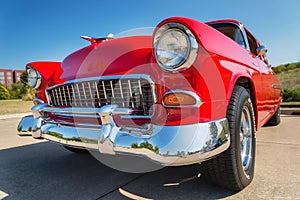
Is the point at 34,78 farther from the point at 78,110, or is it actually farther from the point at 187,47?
the point at 187,47

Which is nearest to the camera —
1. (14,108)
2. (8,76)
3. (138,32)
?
(138,32)

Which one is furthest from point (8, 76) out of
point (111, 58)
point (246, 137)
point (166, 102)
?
point (166, 102)

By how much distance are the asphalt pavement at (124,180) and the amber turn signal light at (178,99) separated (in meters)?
0.78

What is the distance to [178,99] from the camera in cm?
153

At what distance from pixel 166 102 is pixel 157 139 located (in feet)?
0.80

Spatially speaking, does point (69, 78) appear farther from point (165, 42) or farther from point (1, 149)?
point (1, 149)

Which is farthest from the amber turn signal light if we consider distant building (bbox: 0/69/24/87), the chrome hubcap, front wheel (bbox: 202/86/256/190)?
distant building (bbox: 0/69/24/87)

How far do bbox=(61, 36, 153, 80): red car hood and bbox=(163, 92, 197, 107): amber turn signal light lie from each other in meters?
0.32

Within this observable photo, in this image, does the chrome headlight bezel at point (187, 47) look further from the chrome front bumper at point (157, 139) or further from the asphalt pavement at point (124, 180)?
the asphalt pavement at point (124, 180)

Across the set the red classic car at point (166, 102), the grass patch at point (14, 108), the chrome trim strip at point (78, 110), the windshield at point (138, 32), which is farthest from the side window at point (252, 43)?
the grass patch at point (14, 108)

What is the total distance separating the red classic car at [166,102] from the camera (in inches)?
58.5

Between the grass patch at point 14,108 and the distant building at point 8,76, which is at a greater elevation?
the distant building at point 8,76

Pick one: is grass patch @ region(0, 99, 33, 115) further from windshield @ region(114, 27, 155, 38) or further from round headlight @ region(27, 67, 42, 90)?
windshield @ region(114, 27, 155, 38)

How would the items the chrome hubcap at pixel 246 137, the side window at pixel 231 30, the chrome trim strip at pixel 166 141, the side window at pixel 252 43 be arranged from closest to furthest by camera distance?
1. the chrome trim strip at pixel 166 141
2. the chrome hubcap at pixel 246 137
3. the side window at pixel 231 30
4. the side window at pixel 252 43
